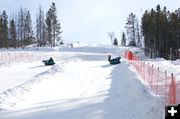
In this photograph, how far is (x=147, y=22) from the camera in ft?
160

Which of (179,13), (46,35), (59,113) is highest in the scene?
(179,13)

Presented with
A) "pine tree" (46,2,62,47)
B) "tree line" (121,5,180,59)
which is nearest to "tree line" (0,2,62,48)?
"pine tree" (46,2,62,47)

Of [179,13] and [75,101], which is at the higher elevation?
[179,13]

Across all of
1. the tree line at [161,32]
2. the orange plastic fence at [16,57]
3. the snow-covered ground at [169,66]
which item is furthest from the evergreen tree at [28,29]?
the snow-covered ground at [169,66]

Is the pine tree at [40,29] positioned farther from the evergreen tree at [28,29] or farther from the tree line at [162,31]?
the tree line at [162,31]

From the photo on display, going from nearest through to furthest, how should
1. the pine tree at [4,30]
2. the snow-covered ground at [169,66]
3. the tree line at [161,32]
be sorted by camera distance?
1. the snow-covered ground at [169,66]
2. the tree line at [161,32]
3. the pine tree at [4,30]

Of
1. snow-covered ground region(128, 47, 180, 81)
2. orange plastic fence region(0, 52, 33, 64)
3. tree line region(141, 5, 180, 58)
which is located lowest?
snow-covered ground region(128, 47, 180, 81)

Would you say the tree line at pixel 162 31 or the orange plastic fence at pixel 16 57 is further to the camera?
the tree line at pixel 162 31

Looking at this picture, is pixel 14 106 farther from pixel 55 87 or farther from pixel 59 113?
pixel 55 87

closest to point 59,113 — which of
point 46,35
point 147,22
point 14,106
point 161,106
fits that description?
point 14,106

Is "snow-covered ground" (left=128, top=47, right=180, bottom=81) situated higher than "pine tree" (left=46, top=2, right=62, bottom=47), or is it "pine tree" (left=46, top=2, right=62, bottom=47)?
"pine tree" (left=46, top=2, right=62, bottom=47)

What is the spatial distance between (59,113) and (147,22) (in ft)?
147

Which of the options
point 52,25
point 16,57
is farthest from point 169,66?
point 52,25

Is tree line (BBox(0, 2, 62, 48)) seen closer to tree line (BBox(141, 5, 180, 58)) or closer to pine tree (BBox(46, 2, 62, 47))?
pine tree (BBox(46, 2, 62, 47))
